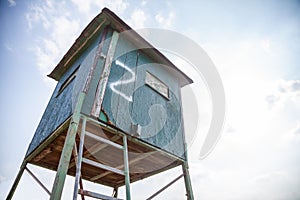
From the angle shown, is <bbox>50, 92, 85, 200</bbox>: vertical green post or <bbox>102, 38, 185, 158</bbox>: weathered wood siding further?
<bbox>102, 38, 185, 158</bbox>: weathered wood siding

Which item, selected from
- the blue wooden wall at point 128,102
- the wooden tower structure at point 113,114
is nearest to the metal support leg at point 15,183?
the wooden tower structure at point 113,114

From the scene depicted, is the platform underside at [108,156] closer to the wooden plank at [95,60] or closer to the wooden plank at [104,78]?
the wooden plank at [104,78]

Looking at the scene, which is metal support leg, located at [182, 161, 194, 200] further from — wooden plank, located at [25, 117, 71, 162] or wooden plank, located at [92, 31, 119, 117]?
wooden plank, located at [25, 117, 71, 162]

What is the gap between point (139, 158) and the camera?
5.88 meters

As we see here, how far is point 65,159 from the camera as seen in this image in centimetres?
340

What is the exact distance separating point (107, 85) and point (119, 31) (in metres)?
2.21

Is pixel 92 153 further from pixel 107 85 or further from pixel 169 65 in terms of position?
pixel 169 65

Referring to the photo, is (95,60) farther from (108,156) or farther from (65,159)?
(108,156)

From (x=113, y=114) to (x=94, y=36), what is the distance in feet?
10.4

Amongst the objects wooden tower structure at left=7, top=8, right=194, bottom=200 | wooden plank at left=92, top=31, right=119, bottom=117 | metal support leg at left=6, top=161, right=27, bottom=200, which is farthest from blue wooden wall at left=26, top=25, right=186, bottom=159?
metal support leg at left=6, top=161, right=27, bottom=200

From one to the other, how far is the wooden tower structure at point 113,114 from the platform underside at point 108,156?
0.02m

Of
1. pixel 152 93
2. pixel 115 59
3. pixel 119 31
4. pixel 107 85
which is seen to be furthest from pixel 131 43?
pixel 107 85

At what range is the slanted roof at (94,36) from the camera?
5.92 m

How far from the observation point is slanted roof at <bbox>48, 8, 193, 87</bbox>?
5.92 metres
